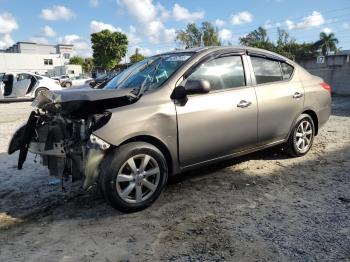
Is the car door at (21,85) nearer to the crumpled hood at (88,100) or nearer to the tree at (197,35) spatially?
the crumpled hood at (88,100)


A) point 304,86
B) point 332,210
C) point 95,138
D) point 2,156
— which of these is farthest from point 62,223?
point 304,86

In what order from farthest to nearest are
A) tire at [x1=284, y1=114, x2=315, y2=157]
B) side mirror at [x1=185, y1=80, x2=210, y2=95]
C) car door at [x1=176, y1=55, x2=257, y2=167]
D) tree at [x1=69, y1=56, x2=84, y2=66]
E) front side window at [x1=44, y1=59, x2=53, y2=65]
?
tree at [x1=69, y1=56, x2=84, y2=66] → front side window at [x1=44, y1=59, x2=53, y2=65] → tire at [x1=284, y1=114, x2=315, y2=157] → car door at [x1=176, y1=55, x2=257, y2=167] → side mirror at [x1=185, y1=80, x2=210, y2=95]

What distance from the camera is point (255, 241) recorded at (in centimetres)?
341

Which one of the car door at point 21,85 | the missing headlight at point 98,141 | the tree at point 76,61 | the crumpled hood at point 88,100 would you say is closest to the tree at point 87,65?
the tree at point 76,61

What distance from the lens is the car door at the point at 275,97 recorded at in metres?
5.15

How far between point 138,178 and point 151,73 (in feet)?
4.67

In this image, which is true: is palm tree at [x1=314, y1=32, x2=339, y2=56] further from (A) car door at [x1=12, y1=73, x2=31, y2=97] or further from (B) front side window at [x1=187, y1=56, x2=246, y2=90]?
(B) front side window at [x1=187, y1=56, x2=246, y2=90]

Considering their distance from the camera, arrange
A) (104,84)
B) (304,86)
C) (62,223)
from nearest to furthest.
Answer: (62,223) < (104,84) < (304,86)

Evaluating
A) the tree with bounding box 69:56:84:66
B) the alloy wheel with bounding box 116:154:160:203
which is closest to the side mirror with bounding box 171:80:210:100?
the alloy wheel with bounding box 116:154:160:203

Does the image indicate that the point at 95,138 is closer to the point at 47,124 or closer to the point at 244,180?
Result: the point at 47,124

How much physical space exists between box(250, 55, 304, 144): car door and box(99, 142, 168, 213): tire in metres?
1.68

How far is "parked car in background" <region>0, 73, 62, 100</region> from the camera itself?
18.0 meters

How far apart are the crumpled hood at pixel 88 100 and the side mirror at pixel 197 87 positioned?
602mm

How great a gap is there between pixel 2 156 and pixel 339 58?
15185mm
